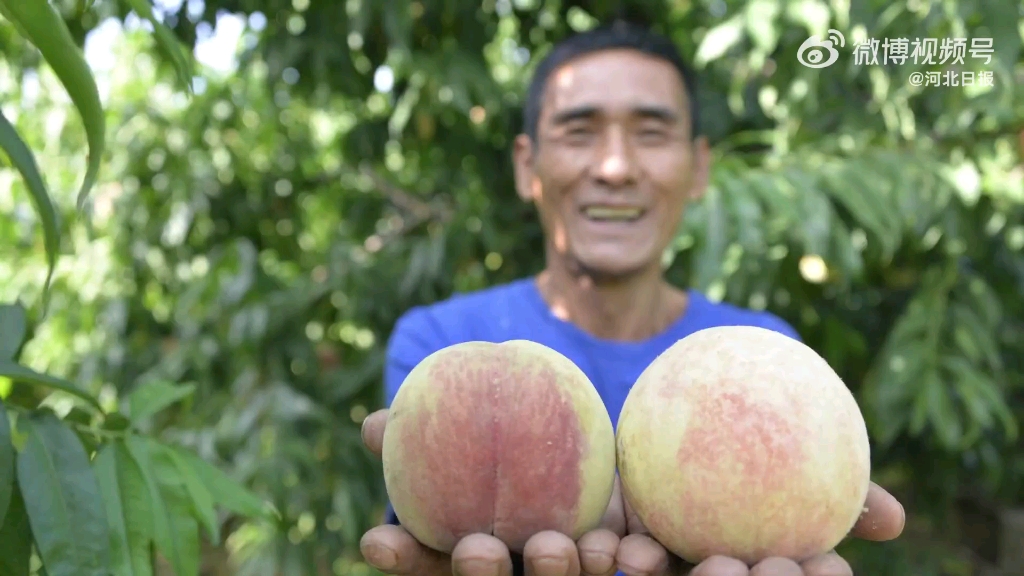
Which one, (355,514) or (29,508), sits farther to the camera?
(355,514)

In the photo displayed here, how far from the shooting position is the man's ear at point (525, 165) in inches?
95.5

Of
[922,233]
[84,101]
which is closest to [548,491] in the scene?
[84,101]

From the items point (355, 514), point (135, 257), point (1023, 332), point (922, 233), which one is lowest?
point (355, 514)

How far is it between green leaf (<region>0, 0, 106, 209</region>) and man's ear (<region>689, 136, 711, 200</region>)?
5.67 ft

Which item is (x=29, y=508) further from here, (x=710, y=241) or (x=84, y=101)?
(x=710, y=241)

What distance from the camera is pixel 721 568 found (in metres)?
1.03

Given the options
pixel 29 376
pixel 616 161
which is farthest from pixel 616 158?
→ pixel 29 376

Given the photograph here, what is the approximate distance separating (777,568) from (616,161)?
1261 mm

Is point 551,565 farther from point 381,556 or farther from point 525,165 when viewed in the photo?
point 525,165

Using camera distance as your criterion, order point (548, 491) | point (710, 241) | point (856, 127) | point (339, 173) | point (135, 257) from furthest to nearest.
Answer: point (339, 173)
point (135, 257)
point (856, 127)
point (710, 241)
point (548, 491)

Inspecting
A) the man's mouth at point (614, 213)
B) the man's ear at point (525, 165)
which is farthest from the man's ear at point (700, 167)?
the man's ear at point (525, 165)

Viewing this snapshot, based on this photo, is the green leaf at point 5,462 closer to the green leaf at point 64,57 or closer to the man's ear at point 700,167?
the green leaf at point 64,57

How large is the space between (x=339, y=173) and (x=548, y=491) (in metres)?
2.30

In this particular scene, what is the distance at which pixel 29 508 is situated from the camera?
3.27ft
